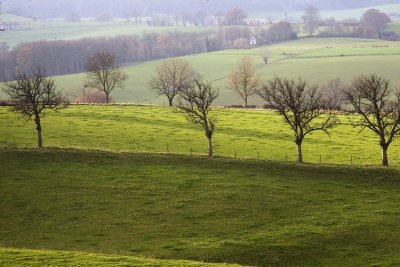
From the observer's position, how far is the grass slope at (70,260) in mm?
30094

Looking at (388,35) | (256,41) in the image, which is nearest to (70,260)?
(256,41)

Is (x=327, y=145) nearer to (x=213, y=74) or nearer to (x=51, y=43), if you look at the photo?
(x=213, y=74)

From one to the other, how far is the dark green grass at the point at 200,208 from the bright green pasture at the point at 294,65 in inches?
2033

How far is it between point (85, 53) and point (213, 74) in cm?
4558

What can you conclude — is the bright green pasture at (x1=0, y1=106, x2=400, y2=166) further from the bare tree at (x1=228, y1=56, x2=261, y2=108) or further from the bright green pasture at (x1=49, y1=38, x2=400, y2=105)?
the bright green pasture at (x1=49, y1=38, x2=400, y2=105)

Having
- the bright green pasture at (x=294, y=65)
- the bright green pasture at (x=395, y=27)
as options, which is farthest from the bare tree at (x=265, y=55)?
the bright green pasture at (x=395, y=27)

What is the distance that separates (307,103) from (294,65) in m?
75.0

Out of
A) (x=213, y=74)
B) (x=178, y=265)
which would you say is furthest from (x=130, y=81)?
(x=178, y=265)

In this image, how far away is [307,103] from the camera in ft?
175

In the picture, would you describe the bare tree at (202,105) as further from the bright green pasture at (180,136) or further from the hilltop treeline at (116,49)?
the hilltop treeline at (116,49)

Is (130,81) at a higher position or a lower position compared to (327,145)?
higher

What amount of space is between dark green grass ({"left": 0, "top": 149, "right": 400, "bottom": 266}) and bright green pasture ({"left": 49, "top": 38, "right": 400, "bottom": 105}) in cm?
5164

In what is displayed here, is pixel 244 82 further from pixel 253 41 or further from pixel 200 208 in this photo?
pixel 253 41

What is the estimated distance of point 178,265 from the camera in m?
30.7
